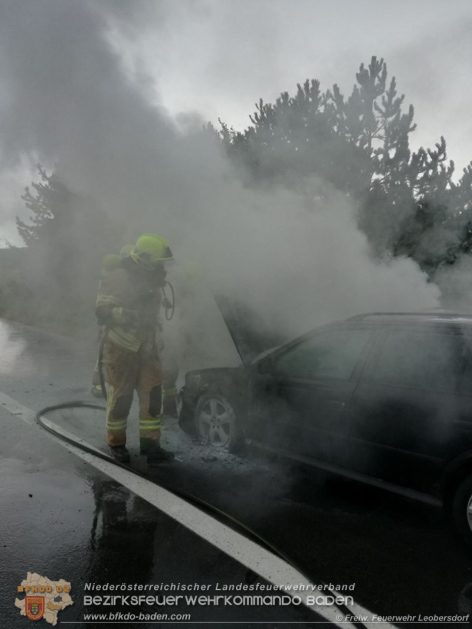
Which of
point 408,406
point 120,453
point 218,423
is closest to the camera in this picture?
point 408,406

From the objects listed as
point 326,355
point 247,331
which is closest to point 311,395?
point 326,355

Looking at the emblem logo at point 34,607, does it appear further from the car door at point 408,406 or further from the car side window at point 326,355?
the car side window at point 326,355

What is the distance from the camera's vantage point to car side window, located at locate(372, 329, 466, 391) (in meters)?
3.17

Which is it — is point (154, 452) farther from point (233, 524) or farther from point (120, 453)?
point (233, 524)

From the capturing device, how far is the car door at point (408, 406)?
3090mm

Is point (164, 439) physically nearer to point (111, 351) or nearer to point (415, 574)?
point (111, 351)

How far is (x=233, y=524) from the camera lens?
3248mm

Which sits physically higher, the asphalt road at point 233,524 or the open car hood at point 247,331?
the open car hood at point 247,331

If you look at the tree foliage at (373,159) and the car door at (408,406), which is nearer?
the car door at (408,406)

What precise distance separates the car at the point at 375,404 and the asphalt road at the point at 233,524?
25 centimetres

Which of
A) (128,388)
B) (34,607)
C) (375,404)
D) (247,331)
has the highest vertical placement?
(247,331)

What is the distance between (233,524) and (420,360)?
156cm

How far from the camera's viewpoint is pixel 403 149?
Answer: 994 cm

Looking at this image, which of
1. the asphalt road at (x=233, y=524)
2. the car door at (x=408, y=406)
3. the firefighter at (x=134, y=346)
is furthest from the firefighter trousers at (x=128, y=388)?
the car door at (x=408, y=406)
